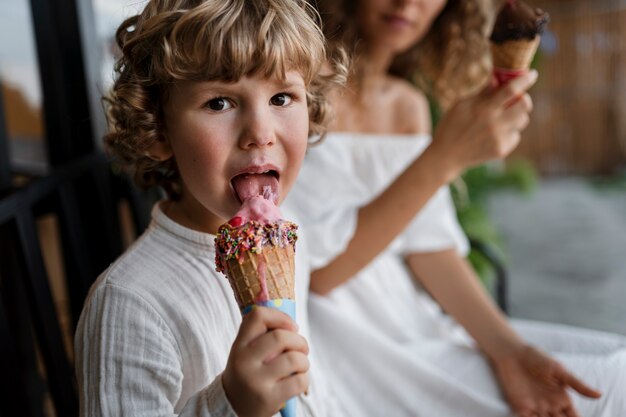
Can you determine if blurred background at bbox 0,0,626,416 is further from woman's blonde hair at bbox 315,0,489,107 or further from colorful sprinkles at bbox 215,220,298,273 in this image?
woman's blonde hair at bbox 315,0,489,107

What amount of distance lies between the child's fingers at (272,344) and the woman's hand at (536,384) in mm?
850

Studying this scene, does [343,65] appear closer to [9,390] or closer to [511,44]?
[511,44]

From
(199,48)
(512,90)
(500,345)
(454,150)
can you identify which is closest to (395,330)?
(500,345)

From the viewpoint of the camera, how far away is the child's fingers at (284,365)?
0.89 m

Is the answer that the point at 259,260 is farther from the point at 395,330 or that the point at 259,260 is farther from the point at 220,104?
the point at 395,330

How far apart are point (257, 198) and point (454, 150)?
29.5 inches

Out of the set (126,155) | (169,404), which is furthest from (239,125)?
(169,404)

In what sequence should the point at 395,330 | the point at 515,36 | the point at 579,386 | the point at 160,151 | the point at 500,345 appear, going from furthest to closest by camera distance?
the point at 395,330 → the point at 500,345 → the point at 579,386 → the point at 515,36 → the point at 160,151

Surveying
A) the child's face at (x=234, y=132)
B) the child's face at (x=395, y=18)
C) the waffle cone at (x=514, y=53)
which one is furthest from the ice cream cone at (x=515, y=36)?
the child's face at (x=234, y=132)

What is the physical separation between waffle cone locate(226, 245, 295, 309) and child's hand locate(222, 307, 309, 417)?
0.11 ft

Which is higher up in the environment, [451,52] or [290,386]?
[451,52]

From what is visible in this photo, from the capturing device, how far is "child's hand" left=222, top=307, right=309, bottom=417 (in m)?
0.89

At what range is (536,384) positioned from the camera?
1.60 metres

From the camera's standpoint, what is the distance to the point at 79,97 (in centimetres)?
260
